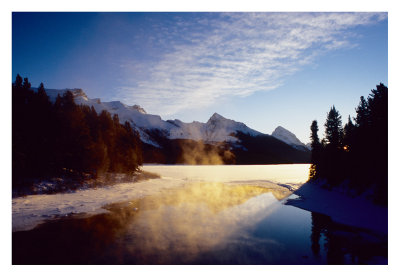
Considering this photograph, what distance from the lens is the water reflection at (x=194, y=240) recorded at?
918 centimetres

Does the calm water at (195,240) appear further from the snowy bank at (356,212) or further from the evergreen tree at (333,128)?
the evergreen tree at (333,128)

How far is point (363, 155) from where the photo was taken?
24266mm

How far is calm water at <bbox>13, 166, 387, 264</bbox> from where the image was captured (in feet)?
30.1

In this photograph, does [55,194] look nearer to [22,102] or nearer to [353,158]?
[22,102]

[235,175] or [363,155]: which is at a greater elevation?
[363,155]

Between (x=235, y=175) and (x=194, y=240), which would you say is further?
(x=235, y=175)

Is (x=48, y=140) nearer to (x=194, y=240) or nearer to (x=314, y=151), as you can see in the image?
(x=194, y=240)

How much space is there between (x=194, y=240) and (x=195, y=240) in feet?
0.17

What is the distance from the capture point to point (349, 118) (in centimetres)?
4306

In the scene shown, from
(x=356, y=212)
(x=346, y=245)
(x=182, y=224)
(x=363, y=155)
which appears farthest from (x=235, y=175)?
(x=346, y=245)

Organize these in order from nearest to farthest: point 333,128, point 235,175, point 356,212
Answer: point 356,212 → point 333,128 → point 235,175

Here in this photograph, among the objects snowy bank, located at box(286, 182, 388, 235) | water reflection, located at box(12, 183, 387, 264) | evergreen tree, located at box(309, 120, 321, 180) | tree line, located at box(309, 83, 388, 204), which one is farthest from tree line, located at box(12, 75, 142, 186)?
evergreen tree, located at box(309, 120, 321, 180)

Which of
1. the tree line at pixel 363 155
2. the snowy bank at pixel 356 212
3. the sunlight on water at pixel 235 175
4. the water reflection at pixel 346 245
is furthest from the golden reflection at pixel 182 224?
the sunlight on water at pixel 235 175
